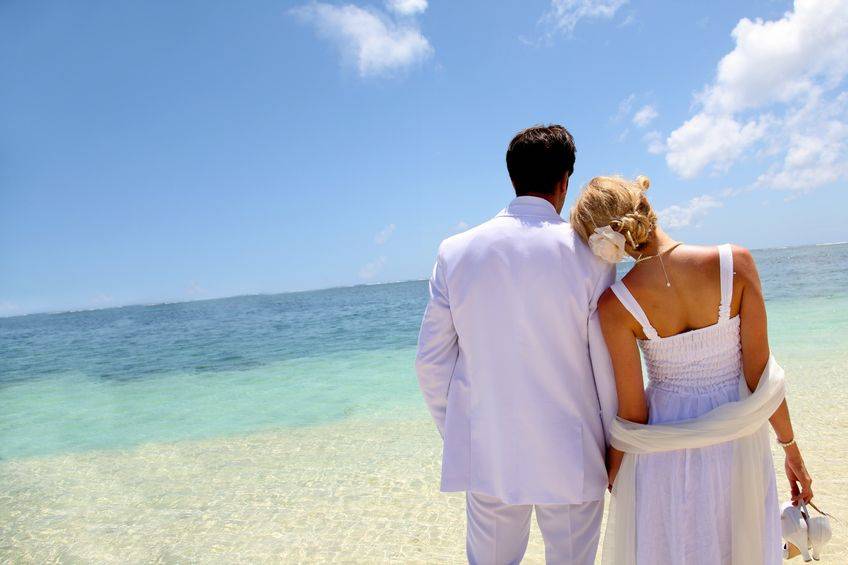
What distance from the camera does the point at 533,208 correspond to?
2076mm

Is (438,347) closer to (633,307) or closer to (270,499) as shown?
(633,307)

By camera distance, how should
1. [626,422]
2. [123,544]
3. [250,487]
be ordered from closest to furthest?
[626,422] → [123,544] → [250,487]

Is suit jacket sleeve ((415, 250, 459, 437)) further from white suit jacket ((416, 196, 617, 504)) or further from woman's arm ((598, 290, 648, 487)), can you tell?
woman's arm ((598, 290, 648, 487))

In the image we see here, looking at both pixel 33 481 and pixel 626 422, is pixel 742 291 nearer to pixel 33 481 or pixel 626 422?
pixel 626 422

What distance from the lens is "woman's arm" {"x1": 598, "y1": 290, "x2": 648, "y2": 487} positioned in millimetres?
1872

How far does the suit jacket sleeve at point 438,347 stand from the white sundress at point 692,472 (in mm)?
684

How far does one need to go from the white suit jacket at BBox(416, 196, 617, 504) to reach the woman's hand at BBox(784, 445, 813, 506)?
735 millimetres

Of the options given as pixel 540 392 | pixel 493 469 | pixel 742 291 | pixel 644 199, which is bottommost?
pixel 493 469

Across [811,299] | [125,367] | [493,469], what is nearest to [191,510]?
[493,469]

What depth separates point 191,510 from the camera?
486 cm

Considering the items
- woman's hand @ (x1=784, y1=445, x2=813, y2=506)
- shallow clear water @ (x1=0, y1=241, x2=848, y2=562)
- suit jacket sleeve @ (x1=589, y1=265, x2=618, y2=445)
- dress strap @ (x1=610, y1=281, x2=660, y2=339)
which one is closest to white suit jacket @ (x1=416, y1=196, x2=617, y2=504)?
suit jacket sleeve @ (x1=589, y1=265, x2=618, y2=445)

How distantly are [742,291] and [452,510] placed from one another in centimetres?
327

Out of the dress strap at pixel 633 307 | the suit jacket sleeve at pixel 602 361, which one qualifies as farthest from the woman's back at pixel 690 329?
the suit jacket sleeve at pixel 602 361

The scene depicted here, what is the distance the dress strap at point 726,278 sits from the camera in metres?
1.78
